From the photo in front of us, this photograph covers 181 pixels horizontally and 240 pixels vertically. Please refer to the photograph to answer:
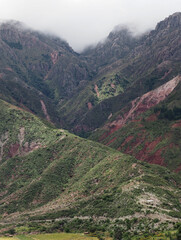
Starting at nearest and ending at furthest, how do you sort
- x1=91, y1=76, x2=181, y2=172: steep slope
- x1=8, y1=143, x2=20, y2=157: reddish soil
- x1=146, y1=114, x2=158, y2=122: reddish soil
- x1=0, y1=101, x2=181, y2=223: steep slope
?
x1=0, y1=101, x2=181, y2=223: steep slope, x1=8, y1=143, x2=20, y2=157: reddish soil, x1=91, y1=76, x2=181, y2=172: steep slope, x1=146, y1=114, x2=158, y2=122: reddish soil

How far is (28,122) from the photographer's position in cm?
15875

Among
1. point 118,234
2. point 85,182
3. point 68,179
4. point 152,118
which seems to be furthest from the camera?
point 152,118

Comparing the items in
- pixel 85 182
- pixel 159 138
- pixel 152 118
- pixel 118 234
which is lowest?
pixel 159 138

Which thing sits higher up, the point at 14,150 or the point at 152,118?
the point at 14,150

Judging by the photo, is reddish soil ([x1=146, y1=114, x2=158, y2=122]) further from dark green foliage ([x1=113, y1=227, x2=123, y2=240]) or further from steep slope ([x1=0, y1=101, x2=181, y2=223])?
dark green foliage ([x1=113, y1=227, x2=123, y2=240])

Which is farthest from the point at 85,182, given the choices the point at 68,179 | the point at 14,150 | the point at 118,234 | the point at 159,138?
the point at 159,138

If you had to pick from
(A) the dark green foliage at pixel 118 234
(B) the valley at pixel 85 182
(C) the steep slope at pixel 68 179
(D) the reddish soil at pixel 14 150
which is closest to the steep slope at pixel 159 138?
(B) the valley at pixel 85 182

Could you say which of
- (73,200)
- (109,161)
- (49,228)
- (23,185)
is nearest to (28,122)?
(23,185)

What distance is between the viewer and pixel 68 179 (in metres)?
118

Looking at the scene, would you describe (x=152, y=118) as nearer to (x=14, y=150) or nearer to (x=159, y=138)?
(x=159, y=138)

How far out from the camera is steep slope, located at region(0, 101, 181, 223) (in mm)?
79625

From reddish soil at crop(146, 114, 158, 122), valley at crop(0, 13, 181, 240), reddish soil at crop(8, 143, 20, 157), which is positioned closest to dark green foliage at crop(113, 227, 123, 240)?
valley at crop(0, 13, 181, 240)

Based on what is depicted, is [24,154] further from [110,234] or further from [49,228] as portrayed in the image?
[110,234]

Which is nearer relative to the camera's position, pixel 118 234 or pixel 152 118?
pixel 118 234
